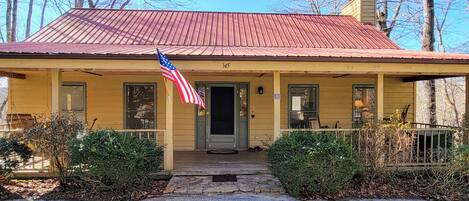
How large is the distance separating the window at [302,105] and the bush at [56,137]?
229 inches

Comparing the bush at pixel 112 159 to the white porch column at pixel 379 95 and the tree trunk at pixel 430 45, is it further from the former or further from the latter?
the tree trunk at pixel 430 45

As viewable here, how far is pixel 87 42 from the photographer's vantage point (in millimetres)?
9250

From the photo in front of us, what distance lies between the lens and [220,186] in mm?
6109

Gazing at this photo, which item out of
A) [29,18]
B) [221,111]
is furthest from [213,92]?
[29,18]

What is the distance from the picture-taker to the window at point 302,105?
32.3ft

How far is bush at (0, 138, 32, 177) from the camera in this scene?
19.3ft

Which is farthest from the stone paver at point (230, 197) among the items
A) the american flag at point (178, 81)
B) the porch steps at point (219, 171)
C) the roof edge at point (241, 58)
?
the roof edge at point (241, 58)

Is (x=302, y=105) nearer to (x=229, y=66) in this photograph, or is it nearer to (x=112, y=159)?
(x=229, y=66)

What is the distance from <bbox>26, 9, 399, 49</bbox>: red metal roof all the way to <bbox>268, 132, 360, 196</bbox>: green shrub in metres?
4.70

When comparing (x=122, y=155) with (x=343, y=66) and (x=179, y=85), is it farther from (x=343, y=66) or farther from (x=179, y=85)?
(x=343, y=66)

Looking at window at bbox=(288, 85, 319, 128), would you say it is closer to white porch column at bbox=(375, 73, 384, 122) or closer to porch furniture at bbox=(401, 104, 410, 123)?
porch furniture at bbox=(401, 104, 410, 123)

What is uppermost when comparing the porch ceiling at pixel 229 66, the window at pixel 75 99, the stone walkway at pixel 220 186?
the porch ceiling at pixel 229 66

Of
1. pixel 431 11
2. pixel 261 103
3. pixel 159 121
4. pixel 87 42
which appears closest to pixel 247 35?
pixel 261 103

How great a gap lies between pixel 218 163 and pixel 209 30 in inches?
188
